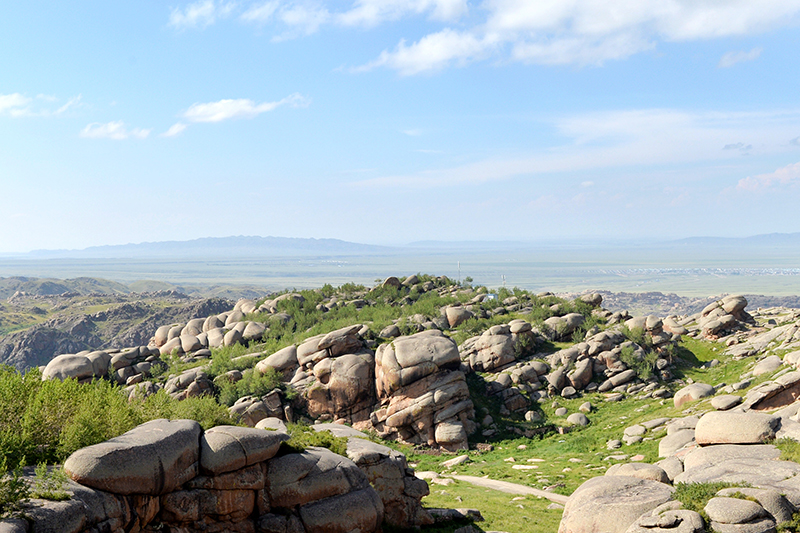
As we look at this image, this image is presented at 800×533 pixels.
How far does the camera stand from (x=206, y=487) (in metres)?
21.4

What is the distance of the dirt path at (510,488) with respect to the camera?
3567 centimetres

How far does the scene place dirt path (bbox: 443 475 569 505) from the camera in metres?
35.7

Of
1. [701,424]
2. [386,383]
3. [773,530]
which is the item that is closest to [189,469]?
[773,530]

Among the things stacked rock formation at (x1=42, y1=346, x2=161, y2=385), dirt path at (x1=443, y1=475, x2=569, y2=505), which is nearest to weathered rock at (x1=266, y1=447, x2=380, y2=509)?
dirt path at (x1=443, y1=475, x2=569, y2=505)

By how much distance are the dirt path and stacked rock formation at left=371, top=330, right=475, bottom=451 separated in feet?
28.2

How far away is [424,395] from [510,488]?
1521 cm

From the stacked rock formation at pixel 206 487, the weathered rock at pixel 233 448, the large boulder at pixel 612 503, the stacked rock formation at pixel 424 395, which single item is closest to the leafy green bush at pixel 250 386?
the stacked rock formation at pixel 424 395

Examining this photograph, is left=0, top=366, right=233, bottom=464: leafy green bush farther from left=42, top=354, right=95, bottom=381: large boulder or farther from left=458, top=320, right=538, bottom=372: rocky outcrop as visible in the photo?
left=458, top=320, right=538, bottom=372: rocky outcrop

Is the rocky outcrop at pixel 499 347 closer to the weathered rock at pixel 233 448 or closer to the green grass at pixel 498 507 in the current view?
the green grass at pixel 498 507

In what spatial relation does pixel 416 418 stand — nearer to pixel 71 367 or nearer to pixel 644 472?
pixel 644 472

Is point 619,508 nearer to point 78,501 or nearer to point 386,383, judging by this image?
point 78,501

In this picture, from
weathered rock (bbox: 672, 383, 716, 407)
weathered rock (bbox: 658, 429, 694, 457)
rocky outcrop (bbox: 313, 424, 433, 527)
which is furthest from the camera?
weathered rock (bbox: 672, 383, 716, 407)

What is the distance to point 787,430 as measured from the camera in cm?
2856

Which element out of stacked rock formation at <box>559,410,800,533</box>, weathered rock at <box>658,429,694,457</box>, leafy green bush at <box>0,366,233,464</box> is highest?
leafy green bush at <box>0,366,233,464</box>
